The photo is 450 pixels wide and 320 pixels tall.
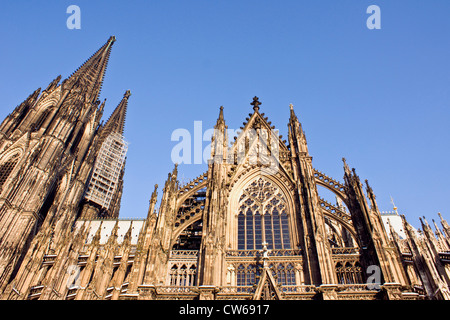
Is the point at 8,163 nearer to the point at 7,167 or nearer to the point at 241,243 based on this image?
the point at 7,167

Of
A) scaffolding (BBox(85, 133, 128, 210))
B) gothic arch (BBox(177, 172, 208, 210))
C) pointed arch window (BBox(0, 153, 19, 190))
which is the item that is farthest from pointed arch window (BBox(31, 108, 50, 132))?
gothic arch (BBox(177, 172, 208, 210))

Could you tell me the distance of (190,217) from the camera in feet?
76.5

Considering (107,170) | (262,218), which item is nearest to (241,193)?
(262,218)

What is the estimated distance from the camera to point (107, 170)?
2338 inches

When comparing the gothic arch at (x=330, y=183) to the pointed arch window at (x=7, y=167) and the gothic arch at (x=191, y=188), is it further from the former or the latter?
the pointed arch window at (x=7, y=167)

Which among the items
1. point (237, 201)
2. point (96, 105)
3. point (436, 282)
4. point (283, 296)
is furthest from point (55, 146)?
point (436, 282)

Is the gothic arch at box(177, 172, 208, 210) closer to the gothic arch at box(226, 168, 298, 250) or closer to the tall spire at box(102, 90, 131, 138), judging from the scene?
the gothic arch at box(226, 168, 298, 250)

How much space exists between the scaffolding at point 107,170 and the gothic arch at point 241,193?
114 feet

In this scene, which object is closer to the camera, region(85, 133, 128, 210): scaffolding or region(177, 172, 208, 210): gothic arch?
region(177, 172, 208, 210): gothic arch

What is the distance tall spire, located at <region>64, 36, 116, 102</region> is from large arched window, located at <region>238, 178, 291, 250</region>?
140ft

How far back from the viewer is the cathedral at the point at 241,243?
18.2 metres

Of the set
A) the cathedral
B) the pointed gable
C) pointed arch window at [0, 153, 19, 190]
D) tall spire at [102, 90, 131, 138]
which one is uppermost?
tall spire at [102, 90, 131, 138]

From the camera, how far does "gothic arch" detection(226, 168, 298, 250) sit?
22.5 metres
